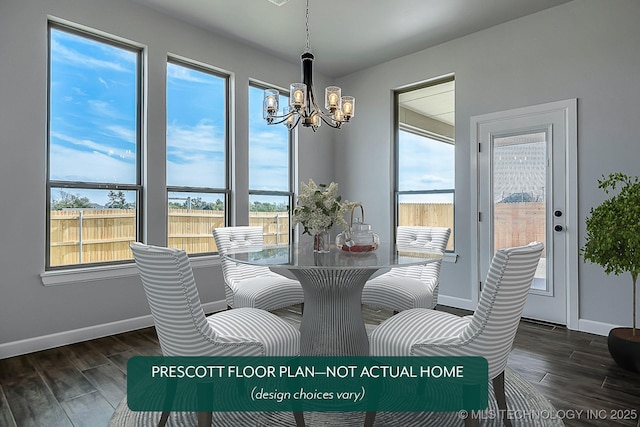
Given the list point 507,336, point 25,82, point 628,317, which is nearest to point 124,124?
point 25,82

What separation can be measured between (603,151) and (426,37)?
2.05 metres

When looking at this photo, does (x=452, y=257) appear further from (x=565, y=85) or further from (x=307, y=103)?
(x=307, y=103)

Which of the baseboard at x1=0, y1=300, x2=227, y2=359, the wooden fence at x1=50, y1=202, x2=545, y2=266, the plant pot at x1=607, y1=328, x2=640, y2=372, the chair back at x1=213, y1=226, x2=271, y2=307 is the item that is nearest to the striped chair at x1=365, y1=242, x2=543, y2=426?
the plant pot at x1=607, y1=328, x2=640, y2=372

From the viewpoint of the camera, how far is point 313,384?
2.33 meters

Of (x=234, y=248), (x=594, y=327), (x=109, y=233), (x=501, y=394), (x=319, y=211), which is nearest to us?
(x=501, y=394)

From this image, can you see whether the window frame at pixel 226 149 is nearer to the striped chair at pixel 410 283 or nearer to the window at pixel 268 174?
the window at pixel 268 174

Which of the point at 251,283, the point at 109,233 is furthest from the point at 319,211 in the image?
the point at 109,233

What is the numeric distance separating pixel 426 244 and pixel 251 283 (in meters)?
1.44

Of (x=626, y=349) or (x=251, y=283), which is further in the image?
(x=251, y=283)

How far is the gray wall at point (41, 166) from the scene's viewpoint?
9.25 feet

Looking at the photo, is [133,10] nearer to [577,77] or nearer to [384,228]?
[384,228]

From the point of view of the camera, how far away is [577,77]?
134 inches

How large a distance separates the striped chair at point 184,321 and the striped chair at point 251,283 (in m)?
0.89

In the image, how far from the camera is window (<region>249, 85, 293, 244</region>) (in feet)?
14.8
